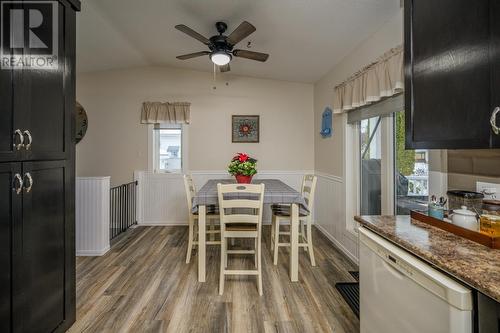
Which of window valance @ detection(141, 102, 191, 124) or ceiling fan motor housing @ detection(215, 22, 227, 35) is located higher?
ceiling fan motor housing @ detection(215, 22, 227, 35)

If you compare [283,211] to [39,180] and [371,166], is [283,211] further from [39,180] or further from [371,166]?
[39,180]

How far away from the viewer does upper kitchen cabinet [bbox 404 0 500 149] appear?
3.14 feet

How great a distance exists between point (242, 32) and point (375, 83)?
52.4 inches

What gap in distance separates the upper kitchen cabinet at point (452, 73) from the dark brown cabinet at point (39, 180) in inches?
80.3

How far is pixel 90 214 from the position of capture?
3.13 m

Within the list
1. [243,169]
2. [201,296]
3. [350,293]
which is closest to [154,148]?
[243,169]

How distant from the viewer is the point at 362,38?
8.80 ft

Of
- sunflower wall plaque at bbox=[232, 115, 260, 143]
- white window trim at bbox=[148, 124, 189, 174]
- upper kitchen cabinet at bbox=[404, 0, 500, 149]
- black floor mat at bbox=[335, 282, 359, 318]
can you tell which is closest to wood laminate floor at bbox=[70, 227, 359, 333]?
black floor mat at bbox=[335, 282, 359, 318]

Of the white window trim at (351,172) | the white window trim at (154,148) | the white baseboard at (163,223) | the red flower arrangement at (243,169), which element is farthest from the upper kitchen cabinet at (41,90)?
the white baseboard at (163,223)

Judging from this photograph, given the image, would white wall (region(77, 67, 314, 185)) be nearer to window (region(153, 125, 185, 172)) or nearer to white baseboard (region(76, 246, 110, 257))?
window (region(153, 125, 185, 172))

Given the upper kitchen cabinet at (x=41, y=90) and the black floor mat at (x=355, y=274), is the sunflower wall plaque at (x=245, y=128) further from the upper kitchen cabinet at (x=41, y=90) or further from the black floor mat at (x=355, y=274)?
Answer: the upper kitchen cabinet at (x=41, y=90)

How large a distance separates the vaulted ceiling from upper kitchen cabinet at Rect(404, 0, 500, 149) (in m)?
1.06

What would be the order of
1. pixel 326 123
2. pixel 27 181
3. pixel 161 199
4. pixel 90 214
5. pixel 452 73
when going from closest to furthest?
1. pixel 452 73
2. pixel 27 181
3. pixel 90 214
4. pixel 326 123
5. pixel 161 199

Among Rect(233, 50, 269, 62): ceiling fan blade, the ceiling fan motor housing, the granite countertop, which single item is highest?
the ceiling fan motor housing
